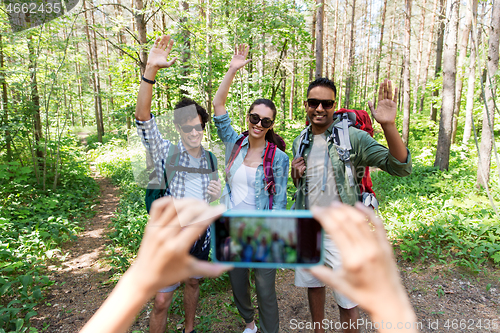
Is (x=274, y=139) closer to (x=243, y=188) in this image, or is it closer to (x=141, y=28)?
(x=243, y=188)

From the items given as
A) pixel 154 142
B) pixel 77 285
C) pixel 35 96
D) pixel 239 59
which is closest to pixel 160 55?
pixel 154 142

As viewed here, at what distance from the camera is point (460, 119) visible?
12.6 metres

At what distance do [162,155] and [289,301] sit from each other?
275 centimetres

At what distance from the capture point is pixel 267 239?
99 cm

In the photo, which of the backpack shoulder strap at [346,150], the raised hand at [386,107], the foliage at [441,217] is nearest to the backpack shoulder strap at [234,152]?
the backpack shoulder strap at [346,150]

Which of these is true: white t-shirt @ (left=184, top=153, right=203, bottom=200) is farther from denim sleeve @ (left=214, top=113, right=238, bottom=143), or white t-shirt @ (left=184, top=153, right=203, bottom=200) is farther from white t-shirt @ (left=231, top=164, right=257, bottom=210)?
denim sleeve @ (left=214, top=113, right=238, bottom=143)

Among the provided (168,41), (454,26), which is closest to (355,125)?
(168,41)

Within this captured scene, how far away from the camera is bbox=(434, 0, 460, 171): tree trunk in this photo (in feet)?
23.2

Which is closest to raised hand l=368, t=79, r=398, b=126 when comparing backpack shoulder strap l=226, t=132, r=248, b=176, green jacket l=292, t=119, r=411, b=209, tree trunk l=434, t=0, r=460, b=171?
green jacket l=292, t=119, r=411, b=209

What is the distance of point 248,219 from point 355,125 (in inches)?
67.1

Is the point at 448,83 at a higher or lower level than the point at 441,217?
higher

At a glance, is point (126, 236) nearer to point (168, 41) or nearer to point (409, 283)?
point (168, 41)

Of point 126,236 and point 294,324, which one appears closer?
point 294,324

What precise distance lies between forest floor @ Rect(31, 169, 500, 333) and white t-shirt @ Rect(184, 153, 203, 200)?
5.92 feet
